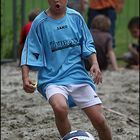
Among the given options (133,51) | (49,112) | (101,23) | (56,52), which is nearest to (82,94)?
(56,52)

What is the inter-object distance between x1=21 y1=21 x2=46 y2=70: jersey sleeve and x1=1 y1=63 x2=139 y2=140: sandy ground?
4.18ft

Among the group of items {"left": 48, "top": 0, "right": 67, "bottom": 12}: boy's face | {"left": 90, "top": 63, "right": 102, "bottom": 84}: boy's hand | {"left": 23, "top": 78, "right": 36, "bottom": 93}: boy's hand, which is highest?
{"left": 48, "top": 0, "right": 67, "bottom": 12}: boy's face

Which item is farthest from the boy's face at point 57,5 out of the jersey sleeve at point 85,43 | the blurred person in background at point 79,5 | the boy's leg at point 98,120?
the blurred person in background at point 79,5

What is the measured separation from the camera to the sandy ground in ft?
20.8

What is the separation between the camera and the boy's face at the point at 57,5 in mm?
4941

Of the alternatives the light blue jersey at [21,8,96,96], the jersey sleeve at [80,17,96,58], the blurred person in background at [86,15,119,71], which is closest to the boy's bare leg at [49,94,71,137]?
the light blue jersey at [21,8,96,96]

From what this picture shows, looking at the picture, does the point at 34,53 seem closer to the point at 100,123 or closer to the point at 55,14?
the point at 55,14

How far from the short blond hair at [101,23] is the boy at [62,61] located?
18.9ft

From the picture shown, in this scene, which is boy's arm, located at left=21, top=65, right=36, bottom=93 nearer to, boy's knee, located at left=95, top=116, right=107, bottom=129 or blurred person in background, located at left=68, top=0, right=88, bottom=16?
boy's knee, located at left=95, top=116, right=107, bottom=129

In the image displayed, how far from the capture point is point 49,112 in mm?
7340

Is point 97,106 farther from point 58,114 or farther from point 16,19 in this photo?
point 16,19

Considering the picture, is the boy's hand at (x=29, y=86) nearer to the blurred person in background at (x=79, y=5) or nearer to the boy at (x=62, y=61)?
the boy at (x=62, y=61)

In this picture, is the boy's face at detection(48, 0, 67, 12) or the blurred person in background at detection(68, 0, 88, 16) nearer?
the boy's face at detection(48, 0, 67, 12)

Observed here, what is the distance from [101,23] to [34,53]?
594cm
